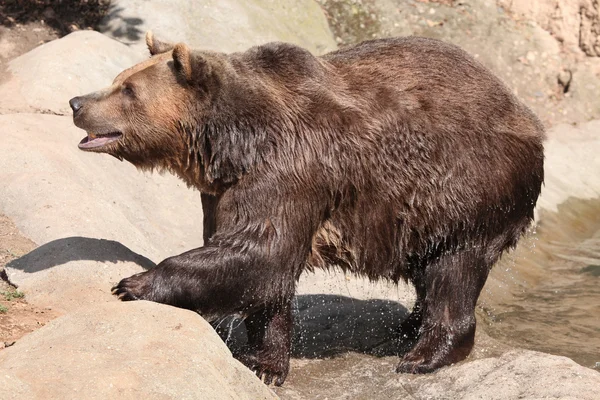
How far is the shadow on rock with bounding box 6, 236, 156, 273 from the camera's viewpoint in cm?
798

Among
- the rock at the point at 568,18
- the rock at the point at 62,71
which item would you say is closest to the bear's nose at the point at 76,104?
the rock at the point at 62,71

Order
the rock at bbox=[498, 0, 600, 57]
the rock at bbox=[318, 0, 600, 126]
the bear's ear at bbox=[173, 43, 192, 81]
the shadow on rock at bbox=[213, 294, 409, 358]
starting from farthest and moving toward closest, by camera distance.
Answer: the rock at bbox=[498, 0, 600, 57], the rock at bbox=[318, 0, 600, 126], the shadow on rock at bbox=[213, 294, 409, 358], the bear's ear at bbox=[173, 43, 192, 81]

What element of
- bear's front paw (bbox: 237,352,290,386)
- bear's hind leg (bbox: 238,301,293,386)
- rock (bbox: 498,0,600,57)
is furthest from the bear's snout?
rock (bbox: 498,0,600,57)

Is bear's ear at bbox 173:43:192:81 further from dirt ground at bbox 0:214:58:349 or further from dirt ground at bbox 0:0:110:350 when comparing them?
dirt ground at bbox 0:0:110:350

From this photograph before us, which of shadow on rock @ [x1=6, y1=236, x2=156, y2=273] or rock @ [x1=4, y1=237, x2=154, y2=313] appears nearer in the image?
rock @ [x1=4, y1=237, x2=154, y2=313]

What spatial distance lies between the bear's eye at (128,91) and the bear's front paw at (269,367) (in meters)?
2.47

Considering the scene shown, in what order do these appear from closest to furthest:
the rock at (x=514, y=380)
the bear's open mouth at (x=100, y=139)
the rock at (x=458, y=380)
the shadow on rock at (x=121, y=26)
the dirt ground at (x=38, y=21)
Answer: the rock at (x=514, y=380), the rock at (x=458, y=380), the bear's open mouth at (x=100, y=139), the dirt ground at (x=38, y=21), the shadow on rock at (x=121, y=26)

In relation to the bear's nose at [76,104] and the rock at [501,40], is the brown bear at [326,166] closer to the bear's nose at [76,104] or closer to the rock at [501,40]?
the bear's nose at [76,104]

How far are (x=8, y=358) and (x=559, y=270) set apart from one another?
876 centimetres

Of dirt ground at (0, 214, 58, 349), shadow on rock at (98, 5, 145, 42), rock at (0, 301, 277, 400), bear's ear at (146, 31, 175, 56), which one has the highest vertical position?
bear's ear at (146, 31, 175, 56)

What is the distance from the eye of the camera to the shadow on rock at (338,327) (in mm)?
8672

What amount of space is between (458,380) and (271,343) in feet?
5.36

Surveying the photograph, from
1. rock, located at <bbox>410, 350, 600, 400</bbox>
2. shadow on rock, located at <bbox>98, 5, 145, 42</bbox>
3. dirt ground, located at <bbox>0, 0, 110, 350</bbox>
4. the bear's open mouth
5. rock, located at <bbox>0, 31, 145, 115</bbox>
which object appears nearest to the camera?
rock, located at <bbox>410, 350, 600, 400</bbox>

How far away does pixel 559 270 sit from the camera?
12.3 m
